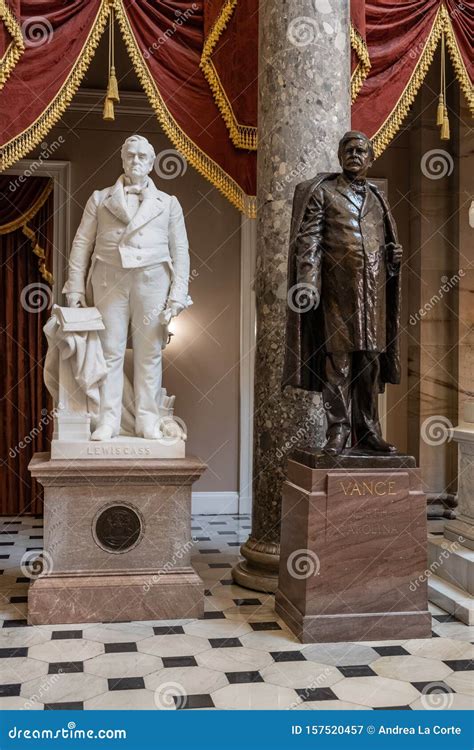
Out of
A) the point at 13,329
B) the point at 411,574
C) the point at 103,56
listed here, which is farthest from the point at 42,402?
the point at 411,574

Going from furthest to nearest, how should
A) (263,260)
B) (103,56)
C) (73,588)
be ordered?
(103,56), (263,260), (73,588)

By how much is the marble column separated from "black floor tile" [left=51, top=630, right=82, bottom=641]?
4.13 ft

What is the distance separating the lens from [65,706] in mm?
3486

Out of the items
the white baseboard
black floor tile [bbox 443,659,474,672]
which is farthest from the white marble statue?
the white baseboard

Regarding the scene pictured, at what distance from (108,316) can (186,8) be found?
7.59 ft

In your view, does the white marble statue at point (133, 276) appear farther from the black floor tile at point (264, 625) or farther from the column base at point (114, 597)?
the black floor tile at point (264, 625)

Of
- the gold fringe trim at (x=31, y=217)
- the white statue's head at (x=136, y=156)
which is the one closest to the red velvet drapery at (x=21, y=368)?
the gold fringe trim at (x=31, y=217)

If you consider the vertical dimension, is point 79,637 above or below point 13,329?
below

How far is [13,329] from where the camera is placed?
8.24m

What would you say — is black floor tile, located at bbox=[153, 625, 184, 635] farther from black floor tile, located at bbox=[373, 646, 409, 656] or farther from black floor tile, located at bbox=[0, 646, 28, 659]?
black floor tile, located at bbox=[373, 646, 409, 656]

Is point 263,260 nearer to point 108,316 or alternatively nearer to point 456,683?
point 108,316

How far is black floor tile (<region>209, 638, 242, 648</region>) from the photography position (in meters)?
4.30

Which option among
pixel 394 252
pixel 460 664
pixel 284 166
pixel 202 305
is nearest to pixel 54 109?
pixel 284 166

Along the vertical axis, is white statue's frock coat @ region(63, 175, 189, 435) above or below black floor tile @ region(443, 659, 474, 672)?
above
